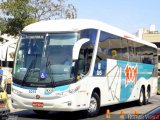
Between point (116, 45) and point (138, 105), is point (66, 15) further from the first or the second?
point (116, 45)

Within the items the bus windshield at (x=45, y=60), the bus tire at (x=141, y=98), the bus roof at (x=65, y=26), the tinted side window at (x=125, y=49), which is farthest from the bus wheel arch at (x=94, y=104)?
the bus tire at (x=141, y=98)

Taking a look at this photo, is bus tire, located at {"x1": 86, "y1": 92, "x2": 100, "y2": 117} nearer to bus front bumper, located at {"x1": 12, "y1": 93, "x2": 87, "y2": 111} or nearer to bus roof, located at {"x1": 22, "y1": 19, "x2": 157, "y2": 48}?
Answer: bus front bumper, located at {"x1": 12, "y1": 93, "x2": 87, "y2": 111}

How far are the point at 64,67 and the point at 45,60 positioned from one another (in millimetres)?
748

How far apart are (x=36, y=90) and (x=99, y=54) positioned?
293 centimetres

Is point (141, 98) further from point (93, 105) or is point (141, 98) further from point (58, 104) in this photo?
point (58, 104)

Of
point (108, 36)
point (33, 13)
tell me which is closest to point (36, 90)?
point (108, 36)

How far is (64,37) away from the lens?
607 inches

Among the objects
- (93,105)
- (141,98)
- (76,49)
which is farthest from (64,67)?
(141,98)

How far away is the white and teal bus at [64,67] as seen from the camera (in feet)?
48.8

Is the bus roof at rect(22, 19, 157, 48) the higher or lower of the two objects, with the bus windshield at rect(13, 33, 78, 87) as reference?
higher

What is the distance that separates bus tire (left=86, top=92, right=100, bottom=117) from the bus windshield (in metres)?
1.77

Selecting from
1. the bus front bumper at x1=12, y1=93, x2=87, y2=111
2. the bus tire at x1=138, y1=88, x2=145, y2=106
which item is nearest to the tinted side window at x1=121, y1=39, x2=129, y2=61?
the bus tire at x1=138, y1=88, x2=145, y2=106

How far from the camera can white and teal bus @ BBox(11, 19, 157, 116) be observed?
48.8 ft

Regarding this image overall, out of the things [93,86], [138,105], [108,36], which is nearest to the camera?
[93,86]
